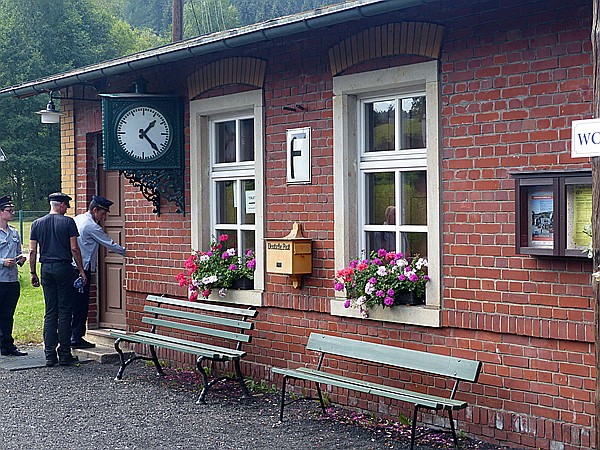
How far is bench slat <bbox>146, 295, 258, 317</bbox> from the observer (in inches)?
348

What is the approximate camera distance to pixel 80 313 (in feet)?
36.9

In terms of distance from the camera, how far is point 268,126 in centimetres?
883

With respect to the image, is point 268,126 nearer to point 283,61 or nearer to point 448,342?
point 283,61

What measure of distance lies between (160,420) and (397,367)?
200cm

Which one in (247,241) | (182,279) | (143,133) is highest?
(143,133)

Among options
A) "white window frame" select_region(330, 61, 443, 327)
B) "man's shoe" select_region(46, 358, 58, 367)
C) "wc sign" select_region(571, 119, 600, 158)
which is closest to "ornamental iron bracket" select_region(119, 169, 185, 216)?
"man's shoe" select_region(46, 358, 58, 367)

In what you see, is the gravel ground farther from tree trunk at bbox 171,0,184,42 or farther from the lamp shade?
tree trunk at bbox 171,0,184,42

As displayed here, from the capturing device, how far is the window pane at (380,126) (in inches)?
307

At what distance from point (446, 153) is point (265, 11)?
3754cm

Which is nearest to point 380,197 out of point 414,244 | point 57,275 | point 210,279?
point 414,244

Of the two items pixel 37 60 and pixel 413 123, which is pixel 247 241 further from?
pixel 37 60

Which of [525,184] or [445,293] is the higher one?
[525,184]

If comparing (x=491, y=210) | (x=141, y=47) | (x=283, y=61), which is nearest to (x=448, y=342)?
(x=491, y=210)

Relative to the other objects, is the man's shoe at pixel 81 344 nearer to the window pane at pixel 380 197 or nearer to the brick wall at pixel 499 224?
the brick wall at pixel 499 224
